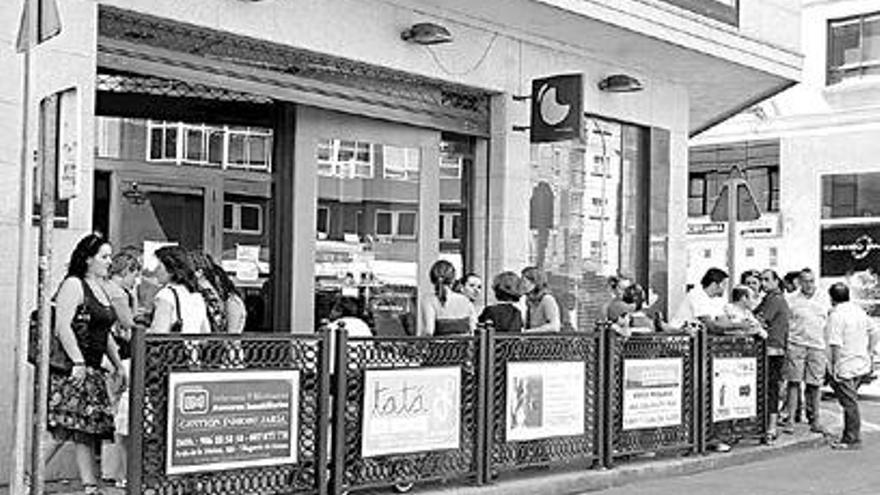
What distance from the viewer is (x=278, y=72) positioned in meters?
11.6

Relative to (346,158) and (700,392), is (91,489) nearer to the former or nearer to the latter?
(346,158)

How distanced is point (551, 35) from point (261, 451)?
6796 millimetres

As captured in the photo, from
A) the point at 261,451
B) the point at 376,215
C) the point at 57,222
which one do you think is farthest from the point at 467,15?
the point at 261,451

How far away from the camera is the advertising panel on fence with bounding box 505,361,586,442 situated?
32.4 ft

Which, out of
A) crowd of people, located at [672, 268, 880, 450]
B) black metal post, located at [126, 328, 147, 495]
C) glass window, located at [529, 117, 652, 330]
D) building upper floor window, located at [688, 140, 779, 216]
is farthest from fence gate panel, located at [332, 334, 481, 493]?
building upper floor window, located at [688, 140, 779, 216]

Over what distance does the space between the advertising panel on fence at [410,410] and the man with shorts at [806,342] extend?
6.07m

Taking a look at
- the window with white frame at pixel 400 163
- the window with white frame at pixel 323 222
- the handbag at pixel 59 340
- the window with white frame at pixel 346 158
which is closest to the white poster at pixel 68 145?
the handbag at pixel 59 340

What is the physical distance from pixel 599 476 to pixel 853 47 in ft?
54.7

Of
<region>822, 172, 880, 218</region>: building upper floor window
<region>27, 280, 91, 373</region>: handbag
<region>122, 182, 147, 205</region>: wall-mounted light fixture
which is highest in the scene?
<region>822, 172, 880, 218</region>: building upper floor window

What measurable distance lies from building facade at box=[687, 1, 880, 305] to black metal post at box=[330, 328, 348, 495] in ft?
56.1

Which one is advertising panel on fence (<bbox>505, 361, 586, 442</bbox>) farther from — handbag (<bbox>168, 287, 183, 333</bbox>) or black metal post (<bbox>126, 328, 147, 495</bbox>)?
black metal post (<bbox>126, 328, 147, 495</bbox>)

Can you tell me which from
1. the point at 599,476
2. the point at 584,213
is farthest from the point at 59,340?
the point at 584,213

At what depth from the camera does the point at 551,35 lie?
13656 mm

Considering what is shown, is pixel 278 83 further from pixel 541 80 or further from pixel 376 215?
pixel 541 80
